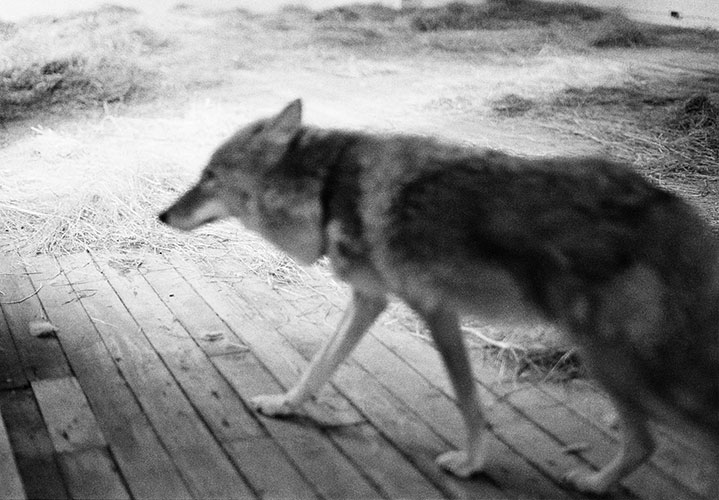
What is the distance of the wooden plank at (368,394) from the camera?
121 inches

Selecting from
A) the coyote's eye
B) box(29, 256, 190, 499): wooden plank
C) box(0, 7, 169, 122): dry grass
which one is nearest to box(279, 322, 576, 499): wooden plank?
box(29, 256, 190, 499): wooden plank

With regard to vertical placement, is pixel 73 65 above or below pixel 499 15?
below

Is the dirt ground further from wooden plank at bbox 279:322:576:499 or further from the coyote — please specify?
the coyote

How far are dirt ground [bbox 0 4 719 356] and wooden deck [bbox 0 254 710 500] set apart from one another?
0.75 meters

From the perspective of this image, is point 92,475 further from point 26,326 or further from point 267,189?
point 26,326

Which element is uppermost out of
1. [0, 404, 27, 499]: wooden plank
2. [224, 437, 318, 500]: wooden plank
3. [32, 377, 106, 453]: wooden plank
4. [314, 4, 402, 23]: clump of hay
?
[314, 4, 402, 23]: clump of hay

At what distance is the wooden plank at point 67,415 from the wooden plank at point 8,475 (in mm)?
162

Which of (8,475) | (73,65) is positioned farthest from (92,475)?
(73,65)

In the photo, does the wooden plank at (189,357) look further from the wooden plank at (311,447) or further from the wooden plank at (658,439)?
the wooden plank at (658,439)

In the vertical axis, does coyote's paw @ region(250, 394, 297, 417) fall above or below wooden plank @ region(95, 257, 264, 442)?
above

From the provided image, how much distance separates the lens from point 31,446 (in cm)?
327

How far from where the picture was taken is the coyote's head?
3025 millimetres

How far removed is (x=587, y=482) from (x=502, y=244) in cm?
90

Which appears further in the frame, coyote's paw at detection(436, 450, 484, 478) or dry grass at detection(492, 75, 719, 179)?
dry grass at detection(492, 75, 719, 179)
